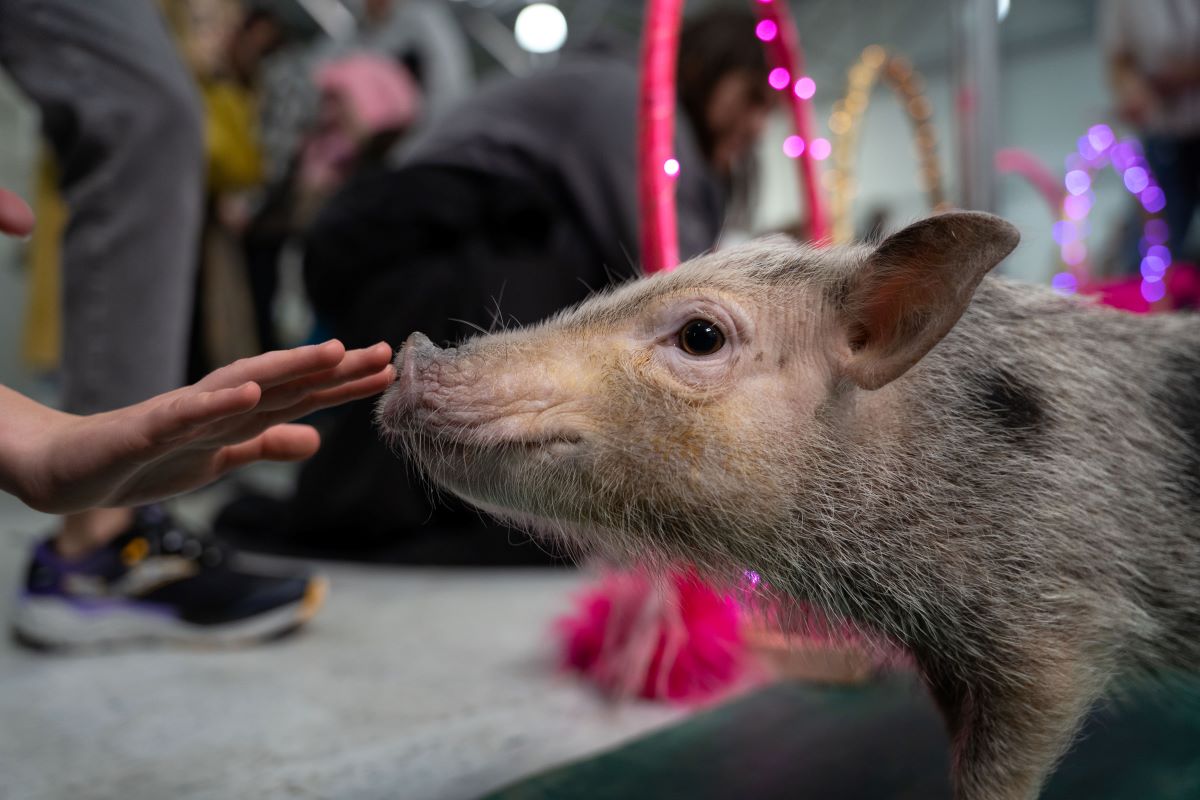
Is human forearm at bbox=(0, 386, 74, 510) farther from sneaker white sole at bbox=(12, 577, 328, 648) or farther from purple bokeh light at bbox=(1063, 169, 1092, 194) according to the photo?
purple bokeh light at bbox=(1063, 169, 1092, 194)

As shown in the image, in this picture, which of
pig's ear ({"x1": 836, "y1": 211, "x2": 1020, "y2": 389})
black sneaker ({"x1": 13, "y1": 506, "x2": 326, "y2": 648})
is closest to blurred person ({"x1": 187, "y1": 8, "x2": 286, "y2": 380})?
black sneaker ({"x1": 13, "y1": 506, "x2": 326, "y2": 648})

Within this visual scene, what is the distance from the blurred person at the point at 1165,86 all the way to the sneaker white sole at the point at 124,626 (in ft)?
Answer: 8.75

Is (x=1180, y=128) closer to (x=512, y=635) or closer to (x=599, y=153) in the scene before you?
(x=599, y=153)

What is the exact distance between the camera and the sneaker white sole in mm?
1622

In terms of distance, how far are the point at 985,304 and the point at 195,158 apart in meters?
1.35

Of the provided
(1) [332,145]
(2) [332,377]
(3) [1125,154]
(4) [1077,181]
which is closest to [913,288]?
(2) [332,377]

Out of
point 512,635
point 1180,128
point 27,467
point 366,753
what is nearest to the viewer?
point 27,467

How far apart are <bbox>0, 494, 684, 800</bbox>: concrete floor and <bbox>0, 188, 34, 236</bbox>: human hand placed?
69cm

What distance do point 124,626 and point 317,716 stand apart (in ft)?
1.76

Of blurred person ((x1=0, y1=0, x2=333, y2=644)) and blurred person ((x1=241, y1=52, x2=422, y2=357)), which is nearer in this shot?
blurred person ((x1=0, y1=0, x2=333, y2=644))

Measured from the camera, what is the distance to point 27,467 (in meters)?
0.74

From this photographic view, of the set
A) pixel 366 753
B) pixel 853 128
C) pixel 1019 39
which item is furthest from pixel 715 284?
pixel 1019 39

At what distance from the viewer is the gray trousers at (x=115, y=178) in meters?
1.40

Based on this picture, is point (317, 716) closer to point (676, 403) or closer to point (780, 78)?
point (676, 403)
